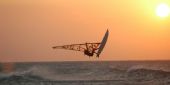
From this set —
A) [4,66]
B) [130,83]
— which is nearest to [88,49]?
[130,83]

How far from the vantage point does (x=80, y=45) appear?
79.3 feet

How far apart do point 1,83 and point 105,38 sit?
8.81 meters

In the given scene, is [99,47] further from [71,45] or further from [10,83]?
[10,83]

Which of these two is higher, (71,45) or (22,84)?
(71,45)

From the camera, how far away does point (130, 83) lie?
2630 cm

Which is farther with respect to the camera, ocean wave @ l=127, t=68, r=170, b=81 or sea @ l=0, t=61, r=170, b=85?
ocean wave @ l=127, t=68, r=170, b=81

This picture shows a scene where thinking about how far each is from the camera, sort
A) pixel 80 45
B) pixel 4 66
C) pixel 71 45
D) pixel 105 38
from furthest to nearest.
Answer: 1. pixel 4 66
2. pixel 71 45
3. pixel 80 45
4. pixel 105 38

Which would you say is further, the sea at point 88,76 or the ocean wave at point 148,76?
the ocean wave at point 148,76

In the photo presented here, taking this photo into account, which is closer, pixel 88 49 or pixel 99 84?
pixel 88 49

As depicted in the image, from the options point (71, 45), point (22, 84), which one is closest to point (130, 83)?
point (71, 45)

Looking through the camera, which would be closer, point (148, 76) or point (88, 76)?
point (148, 76)

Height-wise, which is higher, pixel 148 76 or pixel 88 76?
pixel 88 76

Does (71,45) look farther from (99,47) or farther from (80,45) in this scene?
(99,47)

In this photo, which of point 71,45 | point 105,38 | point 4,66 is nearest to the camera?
point 105,38
